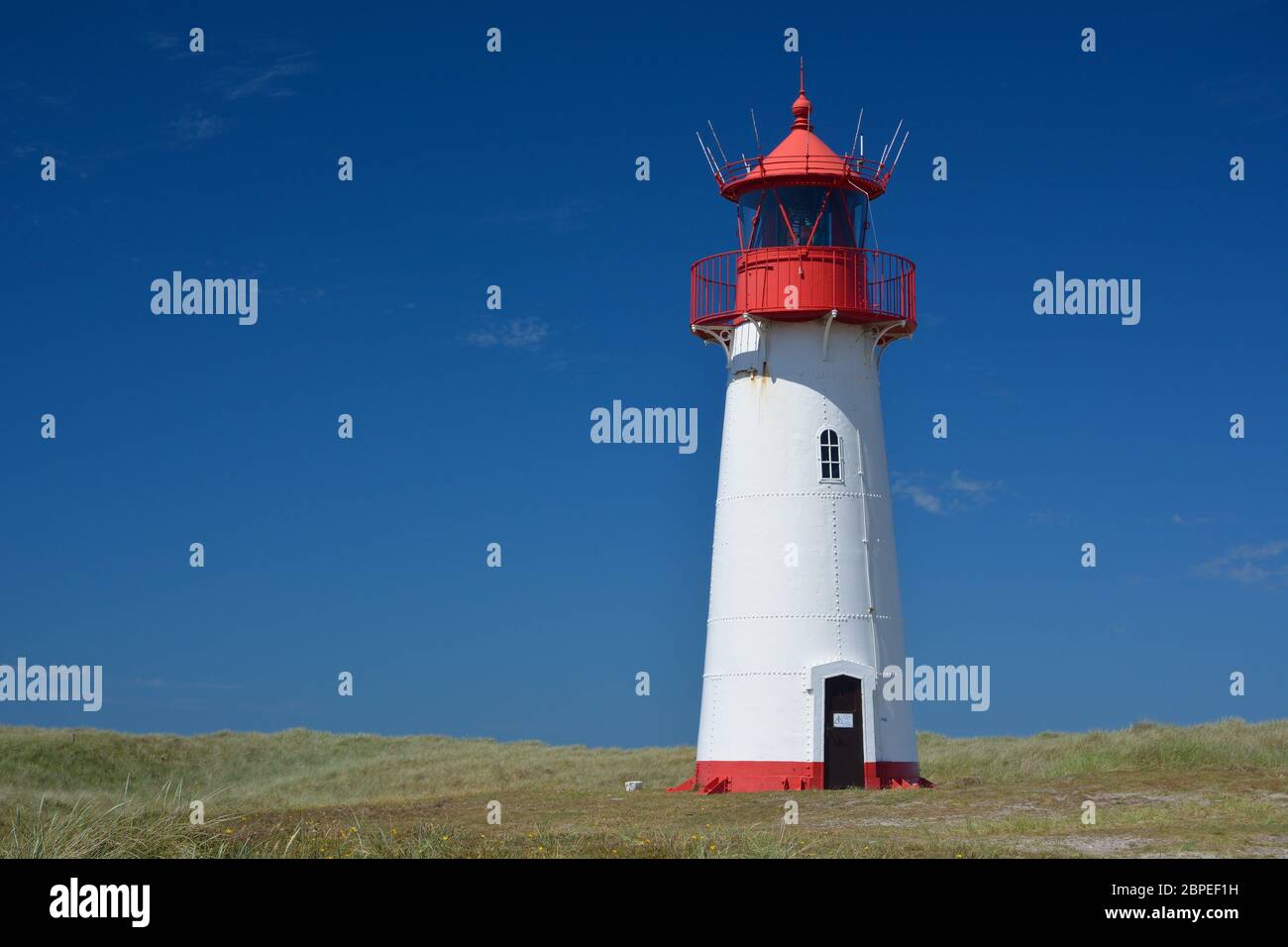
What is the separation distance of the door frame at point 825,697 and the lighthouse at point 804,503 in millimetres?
27

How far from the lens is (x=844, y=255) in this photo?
3138cm

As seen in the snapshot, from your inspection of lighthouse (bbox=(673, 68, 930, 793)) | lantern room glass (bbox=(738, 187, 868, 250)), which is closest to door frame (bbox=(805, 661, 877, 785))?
lighthouse (bbox=(673, 68, 930, 793))

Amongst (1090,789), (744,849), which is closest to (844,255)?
(1090,789)

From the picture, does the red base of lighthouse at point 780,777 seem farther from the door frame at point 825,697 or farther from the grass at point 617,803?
the grass at point 617,803

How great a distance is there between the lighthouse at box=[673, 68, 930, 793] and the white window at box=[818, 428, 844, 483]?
33 millimetres

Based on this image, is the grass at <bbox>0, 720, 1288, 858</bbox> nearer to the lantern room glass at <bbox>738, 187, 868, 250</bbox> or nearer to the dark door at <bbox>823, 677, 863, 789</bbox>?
the dark door at <bbox>823, 677, 863, 789</bbox>

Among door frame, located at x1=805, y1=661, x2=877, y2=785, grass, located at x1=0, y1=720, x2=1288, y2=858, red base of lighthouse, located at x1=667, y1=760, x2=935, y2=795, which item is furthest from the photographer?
door frame, located at x1=805, y1=661, x2=877, y2=785

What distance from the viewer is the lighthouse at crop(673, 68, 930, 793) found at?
30078 mm

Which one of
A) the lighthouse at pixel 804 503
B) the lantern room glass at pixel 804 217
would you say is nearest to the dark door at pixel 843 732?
the lighthouse at pixel 804 503

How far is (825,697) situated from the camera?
29984mm

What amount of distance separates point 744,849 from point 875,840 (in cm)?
390

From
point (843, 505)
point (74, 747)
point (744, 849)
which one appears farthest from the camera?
point (74, 747)

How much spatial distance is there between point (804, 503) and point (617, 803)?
6.96m
